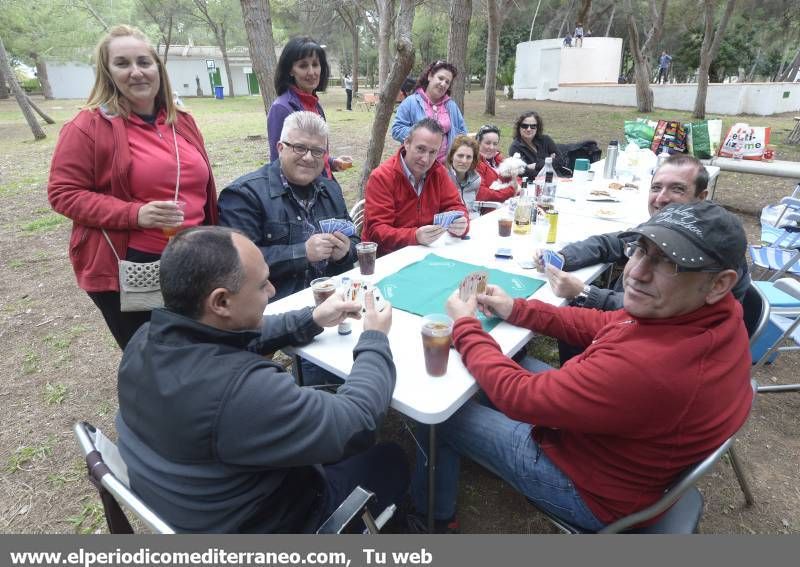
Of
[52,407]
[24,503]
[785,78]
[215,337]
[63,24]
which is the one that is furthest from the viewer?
[785,78]

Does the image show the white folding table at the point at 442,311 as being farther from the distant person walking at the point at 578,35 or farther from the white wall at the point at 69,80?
the white wall at the point at 69,80

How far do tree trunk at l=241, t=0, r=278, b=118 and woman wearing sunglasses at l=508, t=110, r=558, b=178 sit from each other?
9.24ft

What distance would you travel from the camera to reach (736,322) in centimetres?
128

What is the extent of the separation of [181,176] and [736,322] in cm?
233

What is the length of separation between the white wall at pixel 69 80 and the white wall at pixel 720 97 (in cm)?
3193

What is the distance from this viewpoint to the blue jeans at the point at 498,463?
155cm

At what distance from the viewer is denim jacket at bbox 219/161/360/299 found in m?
2.43

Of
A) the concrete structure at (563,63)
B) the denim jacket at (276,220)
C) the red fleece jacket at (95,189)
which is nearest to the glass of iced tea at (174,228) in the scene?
the red fleece jacket at (95,189)

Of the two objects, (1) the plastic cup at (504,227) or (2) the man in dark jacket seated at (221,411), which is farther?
(1) the plastic cup at (504,227)

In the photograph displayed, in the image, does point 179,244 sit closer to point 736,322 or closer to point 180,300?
point 180,300

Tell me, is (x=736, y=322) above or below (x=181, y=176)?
below

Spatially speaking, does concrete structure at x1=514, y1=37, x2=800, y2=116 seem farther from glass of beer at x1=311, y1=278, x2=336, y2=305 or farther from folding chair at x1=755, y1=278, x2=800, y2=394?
glass of beer at x1=311, y1=278, x2=336, y2=305
